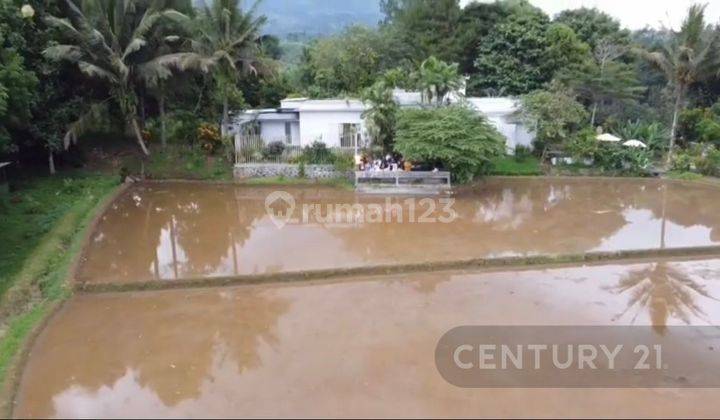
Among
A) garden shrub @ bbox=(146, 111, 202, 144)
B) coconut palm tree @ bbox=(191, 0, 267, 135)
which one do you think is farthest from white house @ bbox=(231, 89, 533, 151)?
coconut palm tree @ bbox=(191, 0, 267, 135)

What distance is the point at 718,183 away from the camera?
18156mm

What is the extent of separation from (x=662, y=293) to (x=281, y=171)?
39.6ft

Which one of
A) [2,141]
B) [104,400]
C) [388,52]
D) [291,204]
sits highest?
[388,52]

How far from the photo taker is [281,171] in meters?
18.7

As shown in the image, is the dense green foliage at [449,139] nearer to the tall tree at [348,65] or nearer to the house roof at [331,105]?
the house roof at [331,105]

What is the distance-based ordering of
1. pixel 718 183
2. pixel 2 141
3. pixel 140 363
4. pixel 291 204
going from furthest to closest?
1. pixel 718 183
2. pixel 291 204
3. pixel 2 141
4. pixel 140 363

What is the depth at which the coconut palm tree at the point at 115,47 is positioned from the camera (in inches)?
680

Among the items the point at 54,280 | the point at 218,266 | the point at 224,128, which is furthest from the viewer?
the point at 224,128

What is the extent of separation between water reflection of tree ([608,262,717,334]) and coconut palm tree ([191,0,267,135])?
1346 cm

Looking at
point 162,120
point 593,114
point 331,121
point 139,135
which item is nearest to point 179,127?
point 162,120

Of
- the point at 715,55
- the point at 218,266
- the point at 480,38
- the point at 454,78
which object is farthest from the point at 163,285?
the point at 480,38

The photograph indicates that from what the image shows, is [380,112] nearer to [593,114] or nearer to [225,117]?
[225,117]

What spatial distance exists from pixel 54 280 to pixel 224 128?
10678mm

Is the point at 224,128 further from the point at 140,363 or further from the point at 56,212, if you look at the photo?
the point at 140,363
